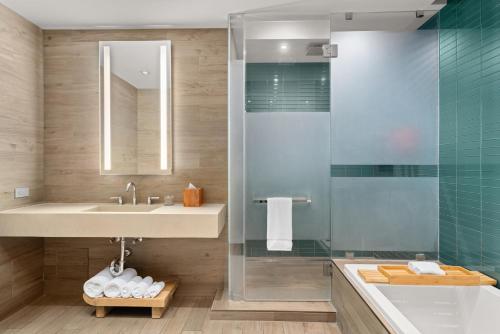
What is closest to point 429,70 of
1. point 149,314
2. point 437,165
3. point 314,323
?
point 437,165

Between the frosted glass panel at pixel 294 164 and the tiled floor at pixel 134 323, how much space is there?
650 millimetres

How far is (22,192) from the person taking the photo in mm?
3043

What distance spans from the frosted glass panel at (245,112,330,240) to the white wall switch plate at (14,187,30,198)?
72.6 inches

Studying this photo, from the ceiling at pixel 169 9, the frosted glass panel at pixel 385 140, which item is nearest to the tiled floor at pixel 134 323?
the frosted glass panel at pixel 385 140

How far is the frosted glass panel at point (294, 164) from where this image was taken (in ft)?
9.45

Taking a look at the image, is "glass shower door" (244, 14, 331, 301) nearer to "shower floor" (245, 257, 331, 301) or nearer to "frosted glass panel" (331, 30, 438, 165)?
"shower floor" (245, 257, 331, 301)

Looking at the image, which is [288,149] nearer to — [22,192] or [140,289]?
[140,289]

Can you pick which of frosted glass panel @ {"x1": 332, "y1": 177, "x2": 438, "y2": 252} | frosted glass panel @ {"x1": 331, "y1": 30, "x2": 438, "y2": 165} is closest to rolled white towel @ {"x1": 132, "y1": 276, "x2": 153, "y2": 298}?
frosted glass panel @ {"x1": 332, "y1": 177, "x2": 438, "y2": 252}

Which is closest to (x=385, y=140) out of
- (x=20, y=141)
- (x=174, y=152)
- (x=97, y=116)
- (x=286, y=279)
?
(x=286, y=279)

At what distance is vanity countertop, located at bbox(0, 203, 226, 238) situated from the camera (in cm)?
268

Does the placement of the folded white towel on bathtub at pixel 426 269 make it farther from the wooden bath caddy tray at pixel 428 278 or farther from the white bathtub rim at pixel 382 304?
the white bathtub rim at pixel 382 304

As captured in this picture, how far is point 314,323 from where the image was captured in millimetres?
2775

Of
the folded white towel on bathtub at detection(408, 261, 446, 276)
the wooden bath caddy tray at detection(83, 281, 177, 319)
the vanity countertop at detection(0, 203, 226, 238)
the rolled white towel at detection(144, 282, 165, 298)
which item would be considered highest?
the vanity countertop at detection(0, 203, 226, 238)

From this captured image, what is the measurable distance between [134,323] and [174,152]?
1.42 m
